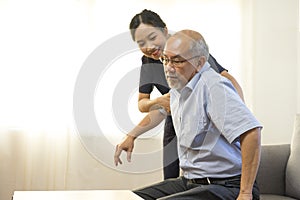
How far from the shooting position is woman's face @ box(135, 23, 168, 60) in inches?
86.0

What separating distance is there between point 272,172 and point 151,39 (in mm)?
1127

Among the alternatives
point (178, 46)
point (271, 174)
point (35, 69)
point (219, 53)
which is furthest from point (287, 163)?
point (35, 69)

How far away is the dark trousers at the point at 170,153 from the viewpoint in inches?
99.3

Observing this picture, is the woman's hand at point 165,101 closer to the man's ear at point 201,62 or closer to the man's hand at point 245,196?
the man's ear at point 201,62

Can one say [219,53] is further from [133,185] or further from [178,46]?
[178,46]

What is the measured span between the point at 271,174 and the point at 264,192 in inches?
4.0

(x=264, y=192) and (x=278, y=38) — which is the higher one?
(x=278, y=38)

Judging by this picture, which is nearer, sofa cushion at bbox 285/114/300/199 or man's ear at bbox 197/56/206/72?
man's ear at bbox 197/56/206/72

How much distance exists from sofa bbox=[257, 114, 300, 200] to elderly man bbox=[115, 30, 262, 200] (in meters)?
1.00

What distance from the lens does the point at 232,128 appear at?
5.69 ft

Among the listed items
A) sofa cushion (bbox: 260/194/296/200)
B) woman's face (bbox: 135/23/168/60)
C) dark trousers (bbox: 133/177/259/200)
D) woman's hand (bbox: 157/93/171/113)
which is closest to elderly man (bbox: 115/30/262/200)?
dark trousers (bbox: 133/177/259/200)

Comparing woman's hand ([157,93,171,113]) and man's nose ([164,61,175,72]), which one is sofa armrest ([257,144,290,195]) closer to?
woman's hand ([157,93,171,113])

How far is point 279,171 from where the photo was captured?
2.88 meters

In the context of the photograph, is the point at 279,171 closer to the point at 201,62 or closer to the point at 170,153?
the point at 170,153
